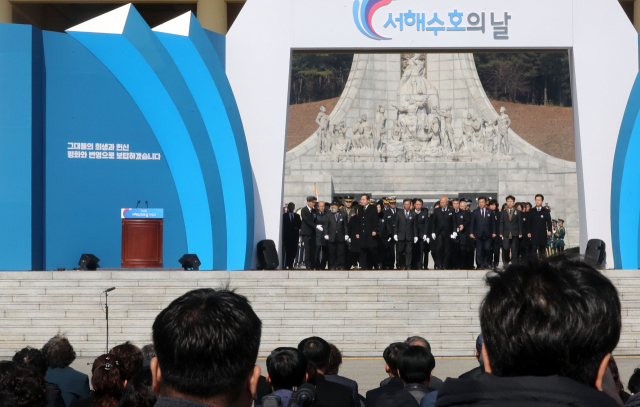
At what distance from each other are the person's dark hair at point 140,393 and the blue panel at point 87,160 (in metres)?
9.33

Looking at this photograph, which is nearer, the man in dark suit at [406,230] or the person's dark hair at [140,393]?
the person's dark hair at [140,393]

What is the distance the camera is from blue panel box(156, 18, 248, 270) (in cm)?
1170

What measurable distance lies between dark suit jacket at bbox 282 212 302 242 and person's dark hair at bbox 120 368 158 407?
482 inches

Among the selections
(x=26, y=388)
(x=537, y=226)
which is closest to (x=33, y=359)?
(x=26, y=388)

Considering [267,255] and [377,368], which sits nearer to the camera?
[377,368]

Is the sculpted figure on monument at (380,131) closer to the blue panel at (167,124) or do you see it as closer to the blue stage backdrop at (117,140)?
the blue stage backdrop at (117,140)

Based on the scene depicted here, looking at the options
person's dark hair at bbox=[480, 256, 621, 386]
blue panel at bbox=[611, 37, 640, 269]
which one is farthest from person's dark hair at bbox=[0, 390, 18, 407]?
blue panel at bbox=[611, 37, 640, 269]

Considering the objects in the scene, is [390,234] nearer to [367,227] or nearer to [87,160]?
[367,227]

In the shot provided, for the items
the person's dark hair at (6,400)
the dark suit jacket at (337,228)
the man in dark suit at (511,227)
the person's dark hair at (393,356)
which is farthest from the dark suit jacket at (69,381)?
the man in dark suit at (511,227)

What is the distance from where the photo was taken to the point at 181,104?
38.1 feet

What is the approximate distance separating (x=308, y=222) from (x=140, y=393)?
11.8 m

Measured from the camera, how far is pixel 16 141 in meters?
11.1

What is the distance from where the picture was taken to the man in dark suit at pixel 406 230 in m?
14.2

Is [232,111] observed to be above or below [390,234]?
above
